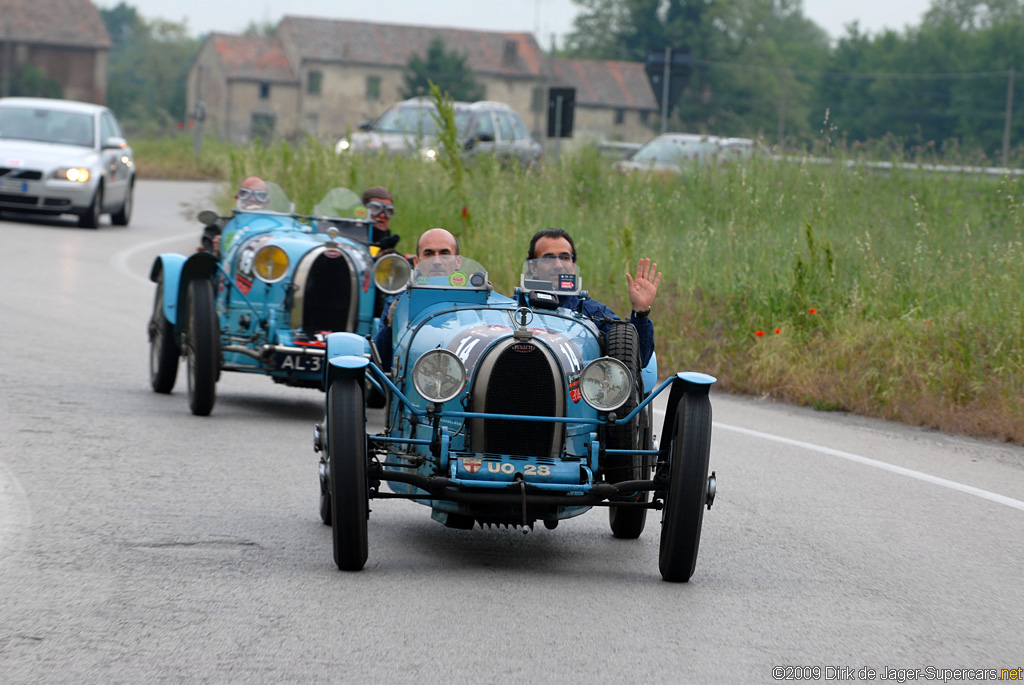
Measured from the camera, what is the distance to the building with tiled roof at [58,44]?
89.5m

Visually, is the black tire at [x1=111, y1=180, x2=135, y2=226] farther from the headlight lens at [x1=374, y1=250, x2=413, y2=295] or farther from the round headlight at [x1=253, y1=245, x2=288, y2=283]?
the headlight lens at [x1=374, y1=250, x2=413, y2=295]

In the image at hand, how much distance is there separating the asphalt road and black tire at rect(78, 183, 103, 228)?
14.0m

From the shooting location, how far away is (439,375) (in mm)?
6203

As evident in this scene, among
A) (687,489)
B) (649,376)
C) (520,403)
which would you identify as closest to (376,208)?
(649,376)

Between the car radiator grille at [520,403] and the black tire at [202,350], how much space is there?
397 cm

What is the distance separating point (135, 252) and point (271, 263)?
11.6m

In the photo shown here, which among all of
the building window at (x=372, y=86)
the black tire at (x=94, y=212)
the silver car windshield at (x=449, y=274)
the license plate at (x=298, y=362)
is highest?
the building window at (x=372, y=86)

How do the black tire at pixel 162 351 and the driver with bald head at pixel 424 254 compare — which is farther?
the black tire at pixel 162 351

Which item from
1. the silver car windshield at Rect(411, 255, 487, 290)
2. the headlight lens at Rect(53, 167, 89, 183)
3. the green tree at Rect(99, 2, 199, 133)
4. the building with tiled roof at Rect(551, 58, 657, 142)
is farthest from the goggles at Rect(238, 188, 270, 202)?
the building with tiled roof at Rect(551, 58, 657, 142)

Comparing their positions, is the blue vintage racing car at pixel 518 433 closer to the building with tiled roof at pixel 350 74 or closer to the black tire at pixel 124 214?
the black tire at pixel 124 214

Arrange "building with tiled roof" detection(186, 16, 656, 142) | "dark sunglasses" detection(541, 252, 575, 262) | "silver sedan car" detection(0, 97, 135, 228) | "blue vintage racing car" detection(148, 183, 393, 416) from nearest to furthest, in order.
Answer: "dark sunglasses" detection(541, 252, 575, 262)
"blue vintage racing car" detection(148, 183, 393, 416)
"silver sedan car" detection(0, 97, 135, 228)
"building with tiled roof" detection(186, 16, 656, 142)

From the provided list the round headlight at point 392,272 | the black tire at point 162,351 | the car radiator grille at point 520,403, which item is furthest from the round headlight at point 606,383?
A: the black tire at point 162,351

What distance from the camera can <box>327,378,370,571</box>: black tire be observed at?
5.72 m

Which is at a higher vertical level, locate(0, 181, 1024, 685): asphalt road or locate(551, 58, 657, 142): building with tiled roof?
locate(551, 58, 657, 142): building with tiled roof
